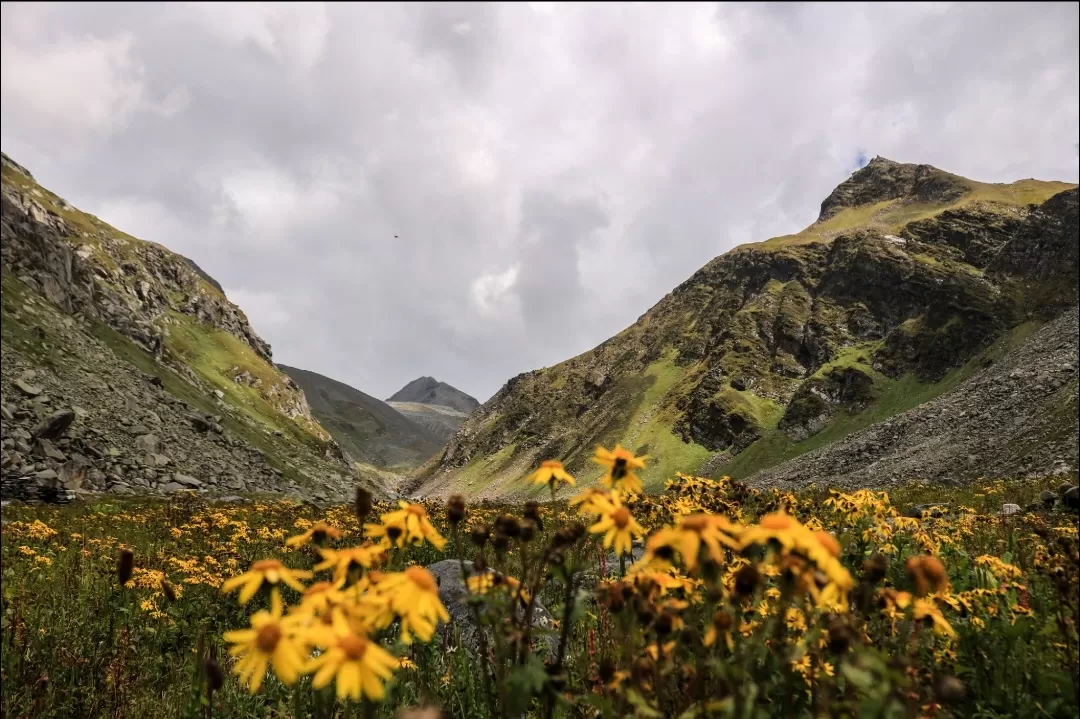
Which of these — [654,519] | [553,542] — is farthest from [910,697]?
[654,519]

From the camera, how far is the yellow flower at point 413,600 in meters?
2.06

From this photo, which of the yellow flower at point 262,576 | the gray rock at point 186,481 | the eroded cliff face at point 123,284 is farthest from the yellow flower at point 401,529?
the eroded cliff face at point 123,284

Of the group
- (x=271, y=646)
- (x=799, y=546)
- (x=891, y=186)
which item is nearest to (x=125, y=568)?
(x=271, y=646)

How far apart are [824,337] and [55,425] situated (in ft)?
307

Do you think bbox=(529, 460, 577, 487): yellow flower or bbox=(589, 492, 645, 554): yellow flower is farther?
bbox=(529, 460, 577, 487): yellow flower

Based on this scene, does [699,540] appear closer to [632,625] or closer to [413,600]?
[632,625]

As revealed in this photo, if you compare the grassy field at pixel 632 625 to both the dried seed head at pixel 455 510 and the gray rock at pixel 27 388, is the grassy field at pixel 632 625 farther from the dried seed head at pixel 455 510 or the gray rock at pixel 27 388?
the gray rock at pixel 27 388

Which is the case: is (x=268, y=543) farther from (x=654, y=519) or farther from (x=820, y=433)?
(x=820, y=433)

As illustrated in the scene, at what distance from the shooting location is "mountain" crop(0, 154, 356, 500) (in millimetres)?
25312

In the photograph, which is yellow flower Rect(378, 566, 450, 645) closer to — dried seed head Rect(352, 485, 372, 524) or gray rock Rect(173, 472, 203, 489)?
dried seed head Rect(352, 485, 372, 524)

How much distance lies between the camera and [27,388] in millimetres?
26797

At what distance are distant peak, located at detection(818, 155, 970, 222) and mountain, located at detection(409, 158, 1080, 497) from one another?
364mm

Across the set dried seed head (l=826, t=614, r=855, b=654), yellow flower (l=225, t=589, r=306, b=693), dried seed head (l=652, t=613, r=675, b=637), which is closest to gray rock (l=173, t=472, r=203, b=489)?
yellow flower (l=225, t=589, r=306, b=693)

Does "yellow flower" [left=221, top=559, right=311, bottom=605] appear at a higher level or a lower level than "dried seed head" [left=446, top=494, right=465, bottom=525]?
lower
